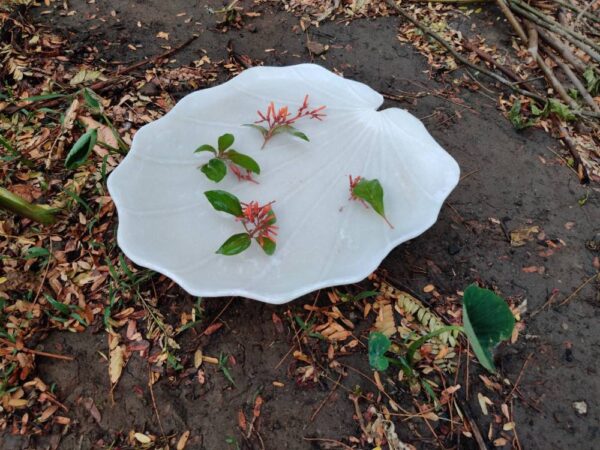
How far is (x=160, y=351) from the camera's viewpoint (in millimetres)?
1047

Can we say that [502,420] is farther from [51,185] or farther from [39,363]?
[51,185]

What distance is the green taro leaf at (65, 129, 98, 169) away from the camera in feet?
3.62

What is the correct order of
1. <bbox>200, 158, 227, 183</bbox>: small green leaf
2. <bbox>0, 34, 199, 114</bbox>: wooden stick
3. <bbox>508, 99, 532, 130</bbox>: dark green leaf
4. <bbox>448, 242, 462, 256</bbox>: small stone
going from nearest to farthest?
Answer: <bbox>200, 158, 227, 183</bbox>: small green leaf < <bbox>448, 242, 462, 256</bbox>: small stone < <bbox>0, 34, 199, 114</bbox>: wooden stick < <bbox>508, 99, 532, 130</bbox>: dark green leaf

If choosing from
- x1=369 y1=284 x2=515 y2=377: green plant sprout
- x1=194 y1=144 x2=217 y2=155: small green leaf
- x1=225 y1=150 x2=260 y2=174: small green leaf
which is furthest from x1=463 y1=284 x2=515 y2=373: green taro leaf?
x1=194 y1=144 x2=217 y2=155: small green leaf

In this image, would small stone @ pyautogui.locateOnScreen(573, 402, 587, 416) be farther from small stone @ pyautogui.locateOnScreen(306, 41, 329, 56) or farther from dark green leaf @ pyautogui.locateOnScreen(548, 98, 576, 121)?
small stone @ pyautogui.locateOnScreen(306, 41, 329, 56)

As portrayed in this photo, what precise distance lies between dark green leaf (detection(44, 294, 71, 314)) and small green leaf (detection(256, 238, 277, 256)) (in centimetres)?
A: 51

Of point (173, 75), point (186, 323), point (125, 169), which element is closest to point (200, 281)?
point (186, 323)

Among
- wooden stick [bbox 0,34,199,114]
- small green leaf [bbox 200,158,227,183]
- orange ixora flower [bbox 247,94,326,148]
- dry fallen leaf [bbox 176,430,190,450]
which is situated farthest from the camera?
wooden stick [bbox 0,34,199,114]

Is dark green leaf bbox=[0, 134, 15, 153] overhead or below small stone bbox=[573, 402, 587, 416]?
overhead

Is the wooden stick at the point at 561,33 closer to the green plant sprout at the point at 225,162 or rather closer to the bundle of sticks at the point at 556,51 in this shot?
the bundle of sticks at the point at 556,51

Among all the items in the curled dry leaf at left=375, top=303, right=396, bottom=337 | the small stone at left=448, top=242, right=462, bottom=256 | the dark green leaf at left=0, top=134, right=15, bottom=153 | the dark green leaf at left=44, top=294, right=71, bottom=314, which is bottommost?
the dark green leaf at left=44, top=294, right=71, bottom=314

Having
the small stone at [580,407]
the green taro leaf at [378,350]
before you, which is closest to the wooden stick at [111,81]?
the green taro leaf at [378,350]

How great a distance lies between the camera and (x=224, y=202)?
3.23ft

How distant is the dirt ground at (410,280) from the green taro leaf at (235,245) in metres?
0.22
